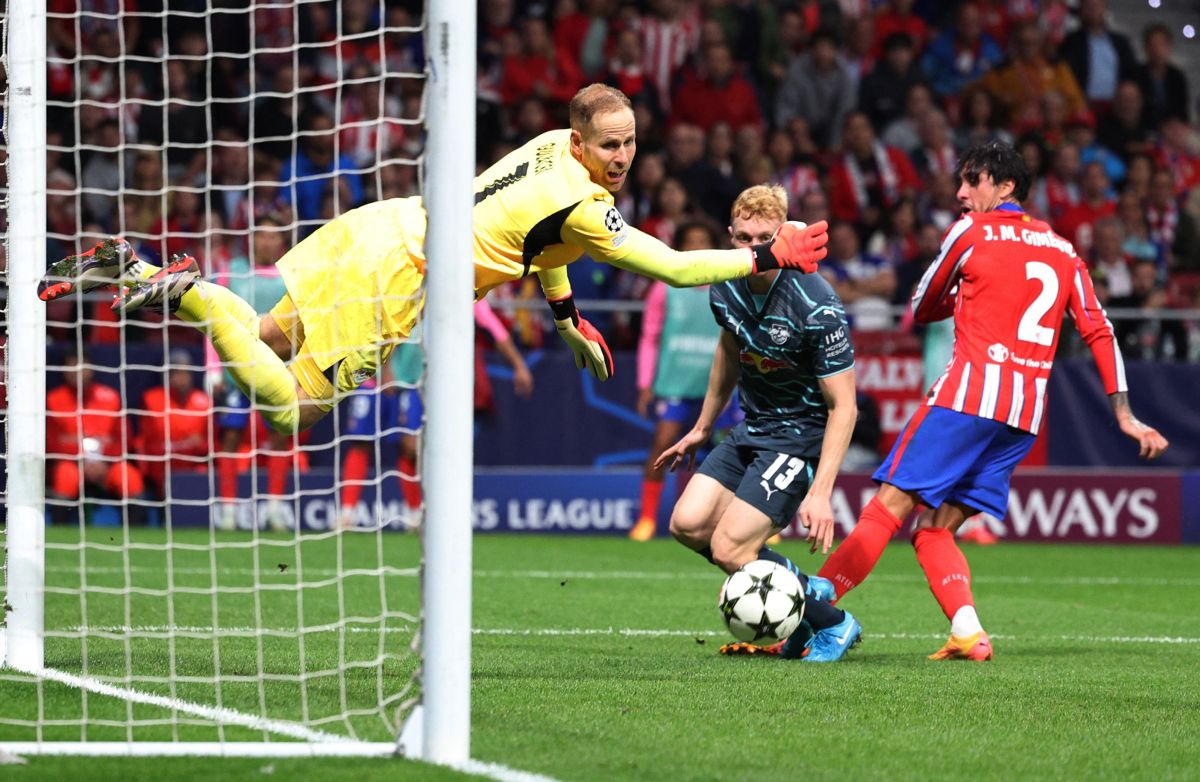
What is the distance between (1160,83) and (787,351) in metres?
12.2

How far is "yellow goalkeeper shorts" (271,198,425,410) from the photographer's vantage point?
5828mm

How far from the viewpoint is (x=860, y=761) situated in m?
4.21

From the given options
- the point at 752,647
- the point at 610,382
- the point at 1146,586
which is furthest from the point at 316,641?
the point at 610,382

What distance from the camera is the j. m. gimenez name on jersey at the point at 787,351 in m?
6.43

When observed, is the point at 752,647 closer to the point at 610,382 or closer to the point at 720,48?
the point at 610,382

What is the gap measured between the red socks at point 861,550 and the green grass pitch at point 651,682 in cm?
31

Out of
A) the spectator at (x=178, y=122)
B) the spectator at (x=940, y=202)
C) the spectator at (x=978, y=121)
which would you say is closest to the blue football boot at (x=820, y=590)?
the spectator at (x=940, y=202)

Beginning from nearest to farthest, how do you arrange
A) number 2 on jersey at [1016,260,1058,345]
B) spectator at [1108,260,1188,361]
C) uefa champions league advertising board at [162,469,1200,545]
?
1. number 2 on jersey at [1016,260,1058,345]
2. uefa champions league advertising board at [162,469,1200,545]
3. spectator at [1108,260,1188,361]

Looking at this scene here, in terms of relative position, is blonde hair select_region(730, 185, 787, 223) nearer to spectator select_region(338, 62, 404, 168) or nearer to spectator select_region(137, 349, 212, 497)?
spectator select_region(137, 349, 212, 497)

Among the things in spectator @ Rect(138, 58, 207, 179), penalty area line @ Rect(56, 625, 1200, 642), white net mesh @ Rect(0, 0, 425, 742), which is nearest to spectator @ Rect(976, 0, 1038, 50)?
white net mesh @ Rect(0, 0, 425, 742)

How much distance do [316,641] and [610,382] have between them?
719 cm

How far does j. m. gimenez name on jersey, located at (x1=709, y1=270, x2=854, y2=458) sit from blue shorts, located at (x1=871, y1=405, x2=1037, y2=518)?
0.37 m

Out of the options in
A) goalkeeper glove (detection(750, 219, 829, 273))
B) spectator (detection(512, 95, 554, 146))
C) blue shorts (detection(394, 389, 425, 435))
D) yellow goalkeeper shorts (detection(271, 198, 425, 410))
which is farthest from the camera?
spectator (detection(512, 95, 554, 146))

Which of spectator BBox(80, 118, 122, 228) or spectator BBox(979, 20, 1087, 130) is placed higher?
spectator BBox(979, 20, 1087, 130)
